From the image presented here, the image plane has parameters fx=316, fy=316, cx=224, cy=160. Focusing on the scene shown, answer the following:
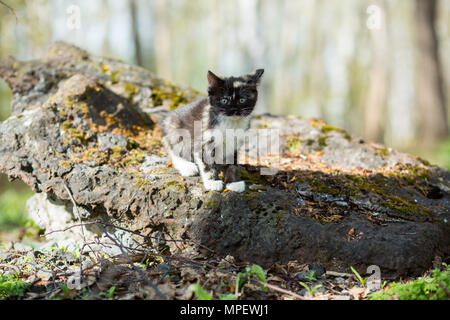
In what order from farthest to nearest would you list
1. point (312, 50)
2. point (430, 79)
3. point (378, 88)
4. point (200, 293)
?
point (312, 50), point (378, 88), point (430, 79), point (200, 293)

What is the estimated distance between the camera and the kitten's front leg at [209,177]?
3.60 meters

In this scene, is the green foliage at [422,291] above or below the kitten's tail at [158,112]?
below

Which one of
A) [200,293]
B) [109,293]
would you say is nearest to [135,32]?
[109,293]

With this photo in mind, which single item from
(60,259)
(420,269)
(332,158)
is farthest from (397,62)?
(60,259)

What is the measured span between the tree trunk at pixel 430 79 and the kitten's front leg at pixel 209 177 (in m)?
9.46

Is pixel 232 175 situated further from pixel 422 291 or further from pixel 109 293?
pixel 422 291

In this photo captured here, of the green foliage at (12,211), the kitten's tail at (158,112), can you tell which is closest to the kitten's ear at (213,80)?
the kitten's tail at (158,112)

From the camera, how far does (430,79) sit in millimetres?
10438

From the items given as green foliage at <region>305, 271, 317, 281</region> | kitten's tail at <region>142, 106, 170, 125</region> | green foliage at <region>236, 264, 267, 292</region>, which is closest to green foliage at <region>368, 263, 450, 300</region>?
green foliage at <region>305, 271, 317, 281</region>

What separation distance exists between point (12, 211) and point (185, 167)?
6912 mm

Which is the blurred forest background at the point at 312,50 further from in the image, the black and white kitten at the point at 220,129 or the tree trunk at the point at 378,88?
the black and white kitten at the point at 220,129

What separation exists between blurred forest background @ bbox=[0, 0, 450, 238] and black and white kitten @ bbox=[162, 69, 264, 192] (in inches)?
233
